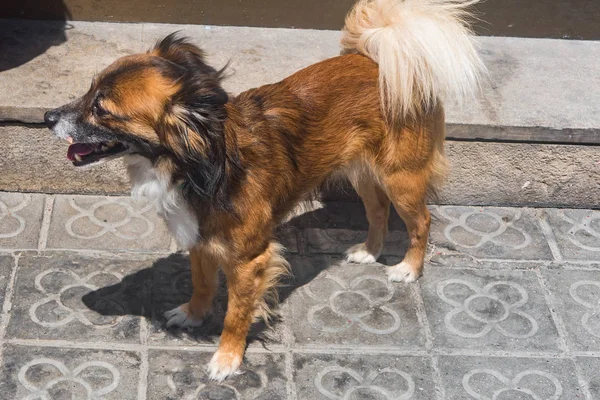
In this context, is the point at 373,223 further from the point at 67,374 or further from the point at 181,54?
the point at 67,374

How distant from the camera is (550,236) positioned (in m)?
5.27

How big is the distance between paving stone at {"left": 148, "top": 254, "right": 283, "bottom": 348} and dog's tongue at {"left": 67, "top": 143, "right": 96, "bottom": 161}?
1.11 m

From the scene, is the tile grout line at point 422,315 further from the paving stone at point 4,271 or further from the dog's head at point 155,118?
the paving stone at point 4,271

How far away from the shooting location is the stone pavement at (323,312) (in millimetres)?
4168

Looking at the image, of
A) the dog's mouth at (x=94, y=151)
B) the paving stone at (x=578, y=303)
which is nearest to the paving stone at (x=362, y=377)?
the paving stone at (x=578, y=303)

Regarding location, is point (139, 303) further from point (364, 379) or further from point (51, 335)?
point (364, 379)

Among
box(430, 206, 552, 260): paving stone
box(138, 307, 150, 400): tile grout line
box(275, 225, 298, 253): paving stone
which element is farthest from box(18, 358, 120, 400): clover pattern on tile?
box(430, 206, 552, 260): paving stone

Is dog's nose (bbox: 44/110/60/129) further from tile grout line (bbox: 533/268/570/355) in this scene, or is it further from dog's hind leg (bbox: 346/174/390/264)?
tile grout line (bbox: 533/268/570/355)

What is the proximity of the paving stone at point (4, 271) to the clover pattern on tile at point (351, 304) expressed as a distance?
1.59m

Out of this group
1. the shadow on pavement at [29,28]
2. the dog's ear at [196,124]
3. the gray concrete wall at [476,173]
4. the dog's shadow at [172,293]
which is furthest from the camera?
the shadow on pavement at [29,28]

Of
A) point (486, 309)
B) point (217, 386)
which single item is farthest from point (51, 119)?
point (486, 309)

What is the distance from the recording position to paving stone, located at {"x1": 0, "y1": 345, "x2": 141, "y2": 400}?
4.00 m

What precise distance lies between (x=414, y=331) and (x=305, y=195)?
912 mm

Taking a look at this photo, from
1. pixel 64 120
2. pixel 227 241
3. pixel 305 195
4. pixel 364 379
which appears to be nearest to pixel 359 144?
pixel 305 195
